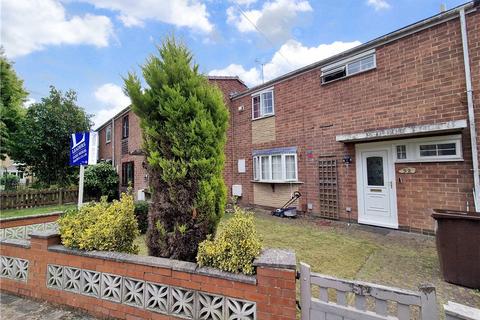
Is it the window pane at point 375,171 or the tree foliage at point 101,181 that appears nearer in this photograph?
the window pane at point 375,171

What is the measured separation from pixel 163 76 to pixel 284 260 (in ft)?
8.83

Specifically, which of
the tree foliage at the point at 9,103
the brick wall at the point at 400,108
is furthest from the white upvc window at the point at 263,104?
the tree foliage at the point at 9,103

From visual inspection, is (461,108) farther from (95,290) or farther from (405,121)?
(95,290)

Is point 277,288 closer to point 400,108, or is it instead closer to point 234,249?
point 234,249

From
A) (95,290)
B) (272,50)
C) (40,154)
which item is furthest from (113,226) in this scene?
(40,154)

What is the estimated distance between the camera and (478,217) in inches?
133

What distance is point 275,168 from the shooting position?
35.1 ft

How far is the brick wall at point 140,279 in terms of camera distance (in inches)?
87.5

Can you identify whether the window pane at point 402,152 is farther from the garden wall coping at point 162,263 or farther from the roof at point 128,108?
the roof at point 128,108

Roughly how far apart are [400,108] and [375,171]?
6.62 feet

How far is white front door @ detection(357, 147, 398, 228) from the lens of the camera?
7.18 metres

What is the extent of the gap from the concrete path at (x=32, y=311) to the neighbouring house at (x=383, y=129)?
8.80ft

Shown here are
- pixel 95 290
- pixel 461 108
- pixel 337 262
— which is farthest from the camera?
pixel 461 108

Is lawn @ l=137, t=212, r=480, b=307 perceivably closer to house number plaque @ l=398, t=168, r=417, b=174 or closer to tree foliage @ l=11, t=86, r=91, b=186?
house number plaque @ l=398, t=168, r=417, b=174
